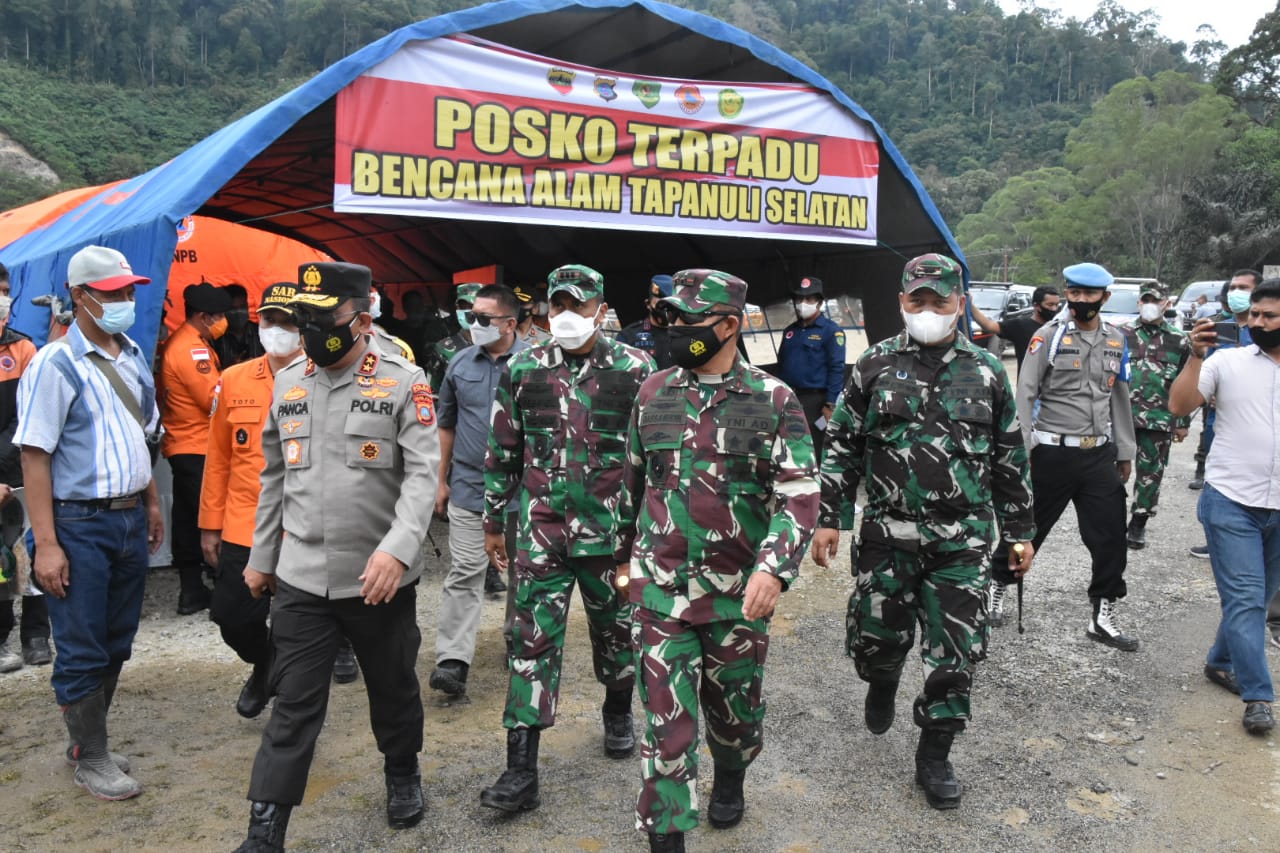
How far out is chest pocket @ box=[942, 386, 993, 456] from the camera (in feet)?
11.5

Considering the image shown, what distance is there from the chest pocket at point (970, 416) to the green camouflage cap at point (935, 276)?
0.39 meters

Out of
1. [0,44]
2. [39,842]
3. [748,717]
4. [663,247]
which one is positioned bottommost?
[39,842]

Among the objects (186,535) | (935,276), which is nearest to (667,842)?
(935,276)

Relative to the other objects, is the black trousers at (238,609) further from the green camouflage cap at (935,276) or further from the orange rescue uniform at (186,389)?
the green camouflage cap at (935,276)

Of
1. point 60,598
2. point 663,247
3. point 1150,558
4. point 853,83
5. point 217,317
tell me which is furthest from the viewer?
point 853,83

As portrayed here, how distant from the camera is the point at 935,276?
3.58 meters

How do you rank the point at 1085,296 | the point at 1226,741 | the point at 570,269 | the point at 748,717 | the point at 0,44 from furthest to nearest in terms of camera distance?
the point at 0,44 < the point at 1085,296 < the point at 1226,741 < the point at 570,269 < the point at 748,717

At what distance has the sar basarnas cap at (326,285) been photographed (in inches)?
117

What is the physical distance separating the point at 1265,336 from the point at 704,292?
9.29 ft

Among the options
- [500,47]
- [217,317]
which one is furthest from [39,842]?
[500,47]

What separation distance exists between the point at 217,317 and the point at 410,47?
2.21 metres

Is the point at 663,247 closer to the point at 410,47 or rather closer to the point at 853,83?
the point at 410,47

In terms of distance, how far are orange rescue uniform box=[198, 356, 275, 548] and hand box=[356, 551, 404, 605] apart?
1.37 m

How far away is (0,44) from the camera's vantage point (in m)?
58.1
